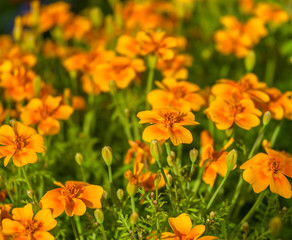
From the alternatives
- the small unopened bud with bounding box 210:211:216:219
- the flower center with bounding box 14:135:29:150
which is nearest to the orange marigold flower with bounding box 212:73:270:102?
the small unopened bud with bounding box 210:211:216:219

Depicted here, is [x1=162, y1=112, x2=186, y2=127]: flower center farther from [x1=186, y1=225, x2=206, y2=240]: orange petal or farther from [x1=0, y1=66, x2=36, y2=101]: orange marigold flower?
[x1=0, y1=66, x2=36, y2=101]: orange marigold flower

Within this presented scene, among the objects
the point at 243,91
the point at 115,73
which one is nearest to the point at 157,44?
the point at 115,73

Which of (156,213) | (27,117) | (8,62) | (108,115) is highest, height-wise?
(8,62)

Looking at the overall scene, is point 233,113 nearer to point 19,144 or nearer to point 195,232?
point 195,232

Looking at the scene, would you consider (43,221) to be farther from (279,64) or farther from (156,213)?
(279,64)

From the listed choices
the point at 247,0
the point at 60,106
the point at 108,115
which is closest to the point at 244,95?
the point at 60,106

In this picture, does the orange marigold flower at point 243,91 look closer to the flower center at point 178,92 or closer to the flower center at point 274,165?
the flower center at point 178,92

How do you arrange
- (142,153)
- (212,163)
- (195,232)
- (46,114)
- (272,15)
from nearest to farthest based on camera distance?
(195,232) → (212,163) → (142,153) → (46,114) → (272,15)
